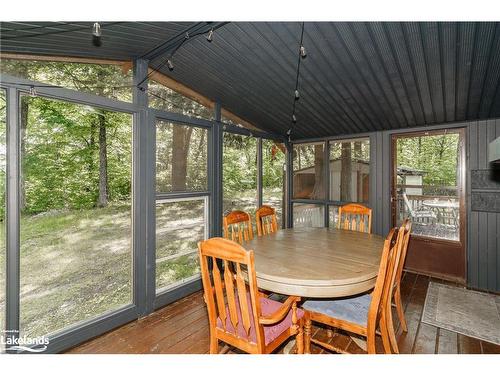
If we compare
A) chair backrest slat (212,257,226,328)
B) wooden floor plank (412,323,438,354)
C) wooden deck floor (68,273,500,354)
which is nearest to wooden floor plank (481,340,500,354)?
wooden deck floor (68,273,500,354)

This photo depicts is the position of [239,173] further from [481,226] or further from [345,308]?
[481,226]

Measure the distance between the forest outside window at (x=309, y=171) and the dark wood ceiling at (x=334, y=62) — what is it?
1.18 meters

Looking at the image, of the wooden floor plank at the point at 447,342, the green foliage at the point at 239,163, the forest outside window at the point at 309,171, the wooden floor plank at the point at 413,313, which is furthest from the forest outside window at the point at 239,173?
the wooden floor plank at the point at 447,342

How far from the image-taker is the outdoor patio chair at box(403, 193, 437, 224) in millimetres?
3816

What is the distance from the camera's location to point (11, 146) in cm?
185

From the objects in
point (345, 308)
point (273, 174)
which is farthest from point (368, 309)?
point (273, 174)

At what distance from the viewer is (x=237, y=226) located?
2.64 metres

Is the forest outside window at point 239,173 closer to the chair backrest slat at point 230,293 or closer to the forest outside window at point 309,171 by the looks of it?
the forest outside window at point 309,171

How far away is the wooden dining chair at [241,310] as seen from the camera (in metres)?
1.35

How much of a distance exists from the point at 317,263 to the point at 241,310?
0.67 metres

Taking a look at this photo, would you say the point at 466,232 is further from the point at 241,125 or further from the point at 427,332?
the point at 241,125

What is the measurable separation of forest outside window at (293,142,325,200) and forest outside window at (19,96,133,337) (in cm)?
309

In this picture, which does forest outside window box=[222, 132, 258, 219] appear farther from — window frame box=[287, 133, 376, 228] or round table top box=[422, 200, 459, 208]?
round table top box=[422, 200, 459, 208]
